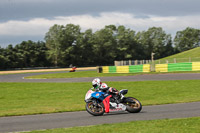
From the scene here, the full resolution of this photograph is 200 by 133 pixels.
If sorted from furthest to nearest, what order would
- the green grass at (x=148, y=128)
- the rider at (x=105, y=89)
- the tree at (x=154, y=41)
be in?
the tree at (x=154, y=41) → the rider at (x=105, y=89) → the green grass at (x=148, y=128)

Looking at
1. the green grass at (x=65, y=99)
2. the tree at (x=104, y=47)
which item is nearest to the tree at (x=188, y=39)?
the tree at (x=104, y=47)

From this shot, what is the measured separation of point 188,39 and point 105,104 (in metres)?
141

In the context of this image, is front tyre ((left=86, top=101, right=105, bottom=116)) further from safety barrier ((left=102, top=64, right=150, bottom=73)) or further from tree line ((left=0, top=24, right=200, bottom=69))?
tree line ((left=0, top=24, right=200, bottom=69))

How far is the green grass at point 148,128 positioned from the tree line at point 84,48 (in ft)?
235

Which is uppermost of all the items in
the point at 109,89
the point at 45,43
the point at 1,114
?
the point at 45,43

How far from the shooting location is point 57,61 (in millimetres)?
96500

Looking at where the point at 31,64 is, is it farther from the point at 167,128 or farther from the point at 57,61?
the point at 167,128

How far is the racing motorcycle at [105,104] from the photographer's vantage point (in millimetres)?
11258

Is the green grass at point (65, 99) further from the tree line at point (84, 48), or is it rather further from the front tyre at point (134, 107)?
the tree line at point (84, 48)

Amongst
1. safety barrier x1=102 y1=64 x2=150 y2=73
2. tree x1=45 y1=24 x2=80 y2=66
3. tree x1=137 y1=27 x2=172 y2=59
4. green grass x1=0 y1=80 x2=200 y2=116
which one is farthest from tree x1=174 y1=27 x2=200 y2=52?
green grass x1=0 y1=80 x2=200 y2=116

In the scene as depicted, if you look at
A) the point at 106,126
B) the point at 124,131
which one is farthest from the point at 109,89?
the point at 124,131

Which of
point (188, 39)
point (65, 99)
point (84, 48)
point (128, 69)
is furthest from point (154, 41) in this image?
point (65, 99)

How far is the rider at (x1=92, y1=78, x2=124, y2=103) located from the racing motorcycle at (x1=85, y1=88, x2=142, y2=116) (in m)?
0.09

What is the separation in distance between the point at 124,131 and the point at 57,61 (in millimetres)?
89876
